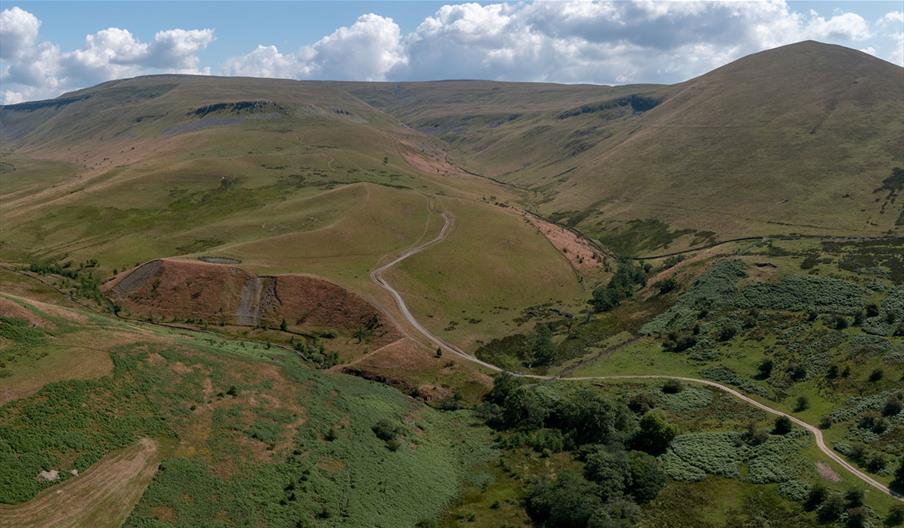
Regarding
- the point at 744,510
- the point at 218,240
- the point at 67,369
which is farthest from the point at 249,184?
the point at 744,510

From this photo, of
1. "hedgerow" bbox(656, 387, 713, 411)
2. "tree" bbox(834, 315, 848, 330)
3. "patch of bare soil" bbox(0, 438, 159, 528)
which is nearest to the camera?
"patch of bare soil" bbox(0, 438, 159, 528)

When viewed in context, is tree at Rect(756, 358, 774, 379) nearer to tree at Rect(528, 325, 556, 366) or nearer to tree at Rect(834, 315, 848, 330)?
tree at Rect(834, 315, 848, 330)

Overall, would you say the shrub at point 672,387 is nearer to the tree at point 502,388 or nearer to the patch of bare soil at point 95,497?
the tree at point 502,388

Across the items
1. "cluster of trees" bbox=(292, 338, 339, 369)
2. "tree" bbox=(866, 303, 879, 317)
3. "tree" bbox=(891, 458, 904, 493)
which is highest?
"tree" bbox=(866, 303, 879, 317)

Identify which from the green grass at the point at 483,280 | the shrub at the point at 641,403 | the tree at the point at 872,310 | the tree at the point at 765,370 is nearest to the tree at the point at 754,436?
the shrub at the point at 641,403

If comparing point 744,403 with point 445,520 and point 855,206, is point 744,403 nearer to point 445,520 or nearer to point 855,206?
point 445,520

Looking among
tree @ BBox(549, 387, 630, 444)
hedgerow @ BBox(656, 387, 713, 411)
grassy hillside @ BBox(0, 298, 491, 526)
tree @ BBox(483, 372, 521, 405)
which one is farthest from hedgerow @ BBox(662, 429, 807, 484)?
tree @ BBox(483, 372, 521, 405)
